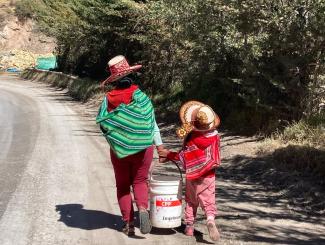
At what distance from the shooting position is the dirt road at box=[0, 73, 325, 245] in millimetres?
6051

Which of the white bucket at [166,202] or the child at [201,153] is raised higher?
the child at [201,153]

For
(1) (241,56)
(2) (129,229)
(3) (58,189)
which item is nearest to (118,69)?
(2) (129,229)

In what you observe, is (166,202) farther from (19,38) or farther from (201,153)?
(19,38)

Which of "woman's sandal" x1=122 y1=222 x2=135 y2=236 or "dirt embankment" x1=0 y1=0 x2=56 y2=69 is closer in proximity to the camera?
"woman's sandal" x1=122 y1=222 x2=135 y2=236

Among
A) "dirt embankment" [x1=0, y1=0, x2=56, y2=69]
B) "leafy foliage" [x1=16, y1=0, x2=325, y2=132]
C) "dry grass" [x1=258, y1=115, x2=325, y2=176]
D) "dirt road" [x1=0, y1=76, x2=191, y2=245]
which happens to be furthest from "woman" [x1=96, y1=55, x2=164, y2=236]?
"dirt embankment" [x1=0, y1=0, x2=56, y2=69]

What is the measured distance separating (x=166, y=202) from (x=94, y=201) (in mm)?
2084

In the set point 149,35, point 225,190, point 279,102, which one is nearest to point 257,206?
point 225,190

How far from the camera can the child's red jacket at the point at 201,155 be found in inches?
227

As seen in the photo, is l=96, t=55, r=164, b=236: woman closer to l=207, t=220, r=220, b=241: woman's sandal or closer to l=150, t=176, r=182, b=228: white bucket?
l=150, t=176, r=182, b=228: white bucket

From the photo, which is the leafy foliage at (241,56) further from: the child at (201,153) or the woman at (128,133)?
the woman at (128,133)

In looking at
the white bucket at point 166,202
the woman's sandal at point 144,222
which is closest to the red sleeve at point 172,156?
the white bucket at point 166,202

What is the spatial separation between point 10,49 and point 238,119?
6861cm

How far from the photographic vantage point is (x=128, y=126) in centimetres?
581

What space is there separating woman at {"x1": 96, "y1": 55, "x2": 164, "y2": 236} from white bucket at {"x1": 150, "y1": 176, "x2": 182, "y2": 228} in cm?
12
